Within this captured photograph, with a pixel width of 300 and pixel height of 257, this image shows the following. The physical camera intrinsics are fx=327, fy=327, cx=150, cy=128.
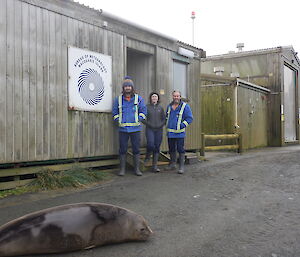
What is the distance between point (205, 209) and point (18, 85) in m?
3.61

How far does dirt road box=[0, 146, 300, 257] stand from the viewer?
3225 millimetres

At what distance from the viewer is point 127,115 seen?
6.90m

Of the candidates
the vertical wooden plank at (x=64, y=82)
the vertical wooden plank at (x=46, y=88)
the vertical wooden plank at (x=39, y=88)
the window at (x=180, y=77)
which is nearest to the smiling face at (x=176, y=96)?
the window at (x=180, y=77)

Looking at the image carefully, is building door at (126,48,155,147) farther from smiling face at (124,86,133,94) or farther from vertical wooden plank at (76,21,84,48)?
vertical wooden plank at (76,21,84,48)

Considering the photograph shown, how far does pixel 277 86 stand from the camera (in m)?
16.4

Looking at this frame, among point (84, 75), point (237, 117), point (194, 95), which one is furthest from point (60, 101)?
point (237, 117)

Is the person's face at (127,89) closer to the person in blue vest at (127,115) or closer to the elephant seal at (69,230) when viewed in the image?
the person in blue vest at (127,115)

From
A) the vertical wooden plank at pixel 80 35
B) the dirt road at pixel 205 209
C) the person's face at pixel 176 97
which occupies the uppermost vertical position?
the vertical wooden plank at pixel 80 35

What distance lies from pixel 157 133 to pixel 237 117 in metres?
6.66

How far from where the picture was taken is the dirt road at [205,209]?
3.22 meters

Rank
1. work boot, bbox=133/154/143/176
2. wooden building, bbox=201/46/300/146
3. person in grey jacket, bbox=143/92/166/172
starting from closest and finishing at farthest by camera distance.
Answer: work boot, bbox=133/154/143/176
person in grey jacket, bbox=143/92/166/172
wooden building, bbox=201/46/300/146

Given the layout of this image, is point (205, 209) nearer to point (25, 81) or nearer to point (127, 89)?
point (127, 89)

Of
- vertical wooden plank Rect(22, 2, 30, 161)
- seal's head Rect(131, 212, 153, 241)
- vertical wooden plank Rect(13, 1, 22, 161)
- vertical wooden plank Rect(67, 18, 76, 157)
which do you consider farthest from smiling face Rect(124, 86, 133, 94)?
seal's head Rect(131, 212, 153, 241)

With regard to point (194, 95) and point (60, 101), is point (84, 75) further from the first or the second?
point (194, 95)
